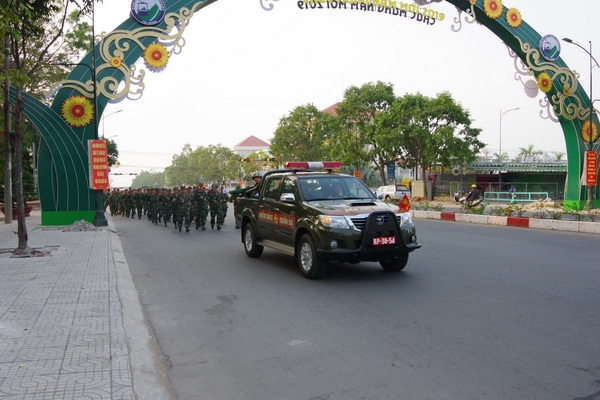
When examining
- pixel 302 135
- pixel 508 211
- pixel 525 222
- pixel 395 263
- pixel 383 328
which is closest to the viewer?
pixel 383 328

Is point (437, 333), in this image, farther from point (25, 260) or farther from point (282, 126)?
point (282, 126)

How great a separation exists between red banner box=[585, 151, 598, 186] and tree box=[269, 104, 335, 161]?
3109 centimetres

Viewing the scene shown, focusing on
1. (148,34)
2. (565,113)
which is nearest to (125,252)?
(148,34)

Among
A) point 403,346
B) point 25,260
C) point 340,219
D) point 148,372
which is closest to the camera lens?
point 148,372

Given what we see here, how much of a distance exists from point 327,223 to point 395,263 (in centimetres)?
169

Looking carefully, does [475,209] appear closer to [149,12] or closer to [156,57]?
[156,57]

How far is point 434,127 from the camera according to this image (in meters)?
42.9

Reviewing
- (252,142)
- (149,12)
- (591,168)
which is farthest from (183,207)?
(252,142)

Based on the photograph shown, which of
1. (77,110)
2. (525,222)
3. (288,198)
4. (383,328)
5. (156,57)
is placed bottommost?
(383,328)

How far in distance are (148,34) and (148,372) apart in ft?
62.5

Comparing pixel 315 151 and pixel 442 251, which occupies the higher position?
pixel 315 151

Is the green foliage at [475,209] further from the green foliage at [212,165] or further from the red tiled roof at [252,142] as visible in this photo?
the red tiled roof at [252,142]

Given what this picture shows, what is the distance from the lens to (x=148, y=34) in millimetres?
20953

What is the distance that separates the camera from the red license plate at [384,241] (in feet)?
26.6
